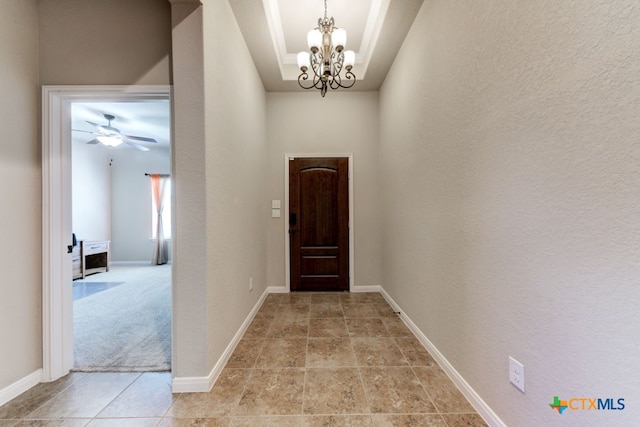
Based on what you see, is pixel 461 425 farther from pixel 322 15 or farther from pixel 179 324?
pixel 322 15

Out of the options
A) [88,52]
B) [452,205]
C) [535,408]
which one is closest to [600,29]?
[452,205]

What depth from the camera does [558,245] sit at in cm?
94

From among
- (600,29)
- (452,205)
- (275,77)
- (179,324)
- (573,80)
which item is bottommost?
(179,324)

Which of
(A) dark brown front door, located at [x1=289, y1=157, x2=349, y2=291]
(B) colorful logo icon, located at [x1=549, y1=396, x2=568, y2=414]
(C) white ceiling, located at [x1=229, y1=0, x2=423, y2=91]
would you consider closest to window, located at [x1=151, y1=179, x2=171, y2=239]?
(A) dark brown front door, located at [x1=289, y1=157, x2=349, y2=291]

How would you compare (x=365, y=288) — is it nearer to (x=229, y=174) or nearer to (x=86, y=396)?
(x=229, y=174)

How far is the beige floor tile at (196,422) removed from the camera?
4.40ft

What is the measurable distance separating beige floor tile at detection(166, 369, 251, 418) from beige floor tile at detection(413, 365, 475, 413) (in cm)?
120

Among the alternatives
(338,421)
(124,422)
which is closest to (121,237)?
(124,422)

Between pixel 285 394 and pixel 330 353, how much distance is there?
0.54 meters

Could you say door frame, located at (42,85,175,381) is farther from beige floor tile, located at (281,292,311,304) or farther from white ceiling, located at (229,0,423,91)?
beige floor tile, located at (281,292,311,304)

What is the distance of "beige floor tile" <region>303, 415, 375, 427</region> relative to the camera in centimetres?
133

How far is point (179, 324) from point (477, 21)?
2.51 meters

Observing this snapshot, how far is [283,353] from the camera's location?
6.64 feet

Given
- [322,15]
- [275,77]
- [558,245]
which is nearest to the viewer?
[558,245]
